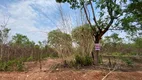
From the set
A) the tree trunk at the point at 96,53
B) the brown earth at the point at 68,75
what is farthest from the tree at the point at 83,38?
the brown earth at the point at 68,75

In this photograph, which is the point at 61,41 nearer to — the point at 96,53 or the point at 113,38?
the point at 96,53

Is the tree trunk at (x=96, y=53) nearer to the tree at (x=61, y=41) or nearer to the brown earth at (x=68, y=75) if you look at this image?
the tree at (x=61, y=41)

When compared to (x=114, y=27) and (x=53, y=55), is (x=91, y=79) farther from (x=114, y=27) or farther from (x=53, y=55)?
(x=53, y=55)

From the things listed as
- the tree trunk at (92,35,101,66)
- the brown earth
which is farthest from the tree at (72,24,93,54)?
the brown earth

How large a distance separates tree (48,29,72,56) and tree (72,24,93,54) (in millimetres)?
196

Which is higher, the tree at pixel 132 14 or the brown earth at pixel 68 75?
the tree at pixel 132 14

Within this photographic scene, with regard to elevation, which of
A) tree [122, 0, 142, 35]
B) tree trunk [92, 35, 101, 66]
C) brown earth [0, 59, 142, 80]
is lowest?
brown earth [0, 59, 142, 80]

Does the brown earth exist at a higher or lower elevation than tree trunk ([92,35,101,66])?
lower

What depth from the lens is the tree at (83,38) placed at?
6.33m

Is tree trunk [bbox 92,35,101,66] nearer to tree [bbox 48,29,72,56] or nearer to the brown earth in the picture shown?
tree [bbox 48,29,72,56]

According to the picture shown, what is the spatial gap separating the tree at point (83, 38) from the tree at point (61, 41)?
0.64 feet

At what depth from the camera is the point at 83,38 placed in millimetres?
6410

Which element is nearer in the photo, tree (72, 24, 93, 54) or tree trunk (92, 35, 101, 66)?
tree (72, 24, 93, 54)

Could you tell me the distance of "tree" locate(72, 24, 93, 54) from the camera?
6328 millimetres
